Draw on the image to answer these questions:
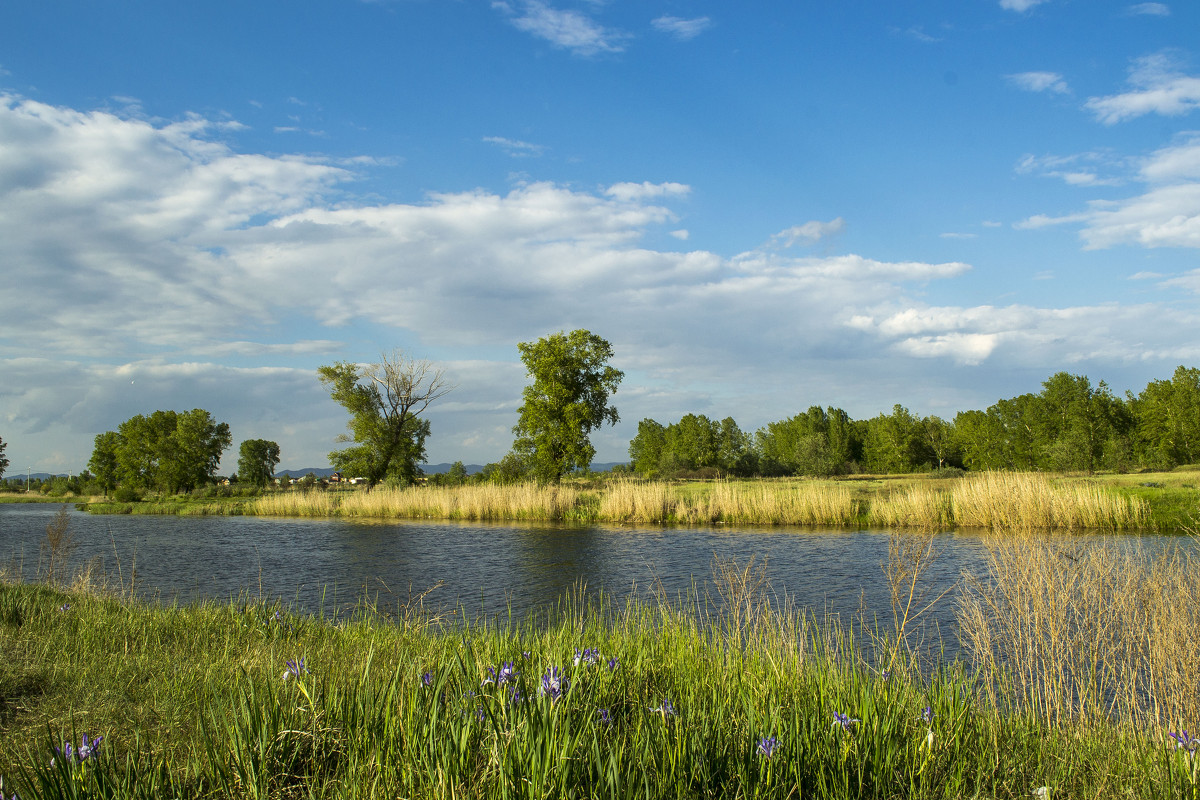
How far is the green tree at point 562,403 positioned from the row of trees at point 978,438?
2713 centimetres

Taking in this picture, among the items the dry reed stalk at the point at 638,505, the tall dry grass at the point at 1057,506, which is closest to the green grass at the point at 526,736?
the tall dry grass at the point at 1057,506

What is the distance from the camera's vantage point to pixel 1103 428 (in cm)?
5319

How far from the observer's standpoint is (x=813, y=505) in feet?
71.8

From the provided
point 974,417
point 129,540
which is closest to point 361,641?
point 129,540

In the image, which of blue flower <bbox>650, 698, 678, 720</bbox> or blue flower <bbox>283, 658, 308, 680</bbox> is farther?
blue flower <bbox>283, 658, 308, 680</bbox>

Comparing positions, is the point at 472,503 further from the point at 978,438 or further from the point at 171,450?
the point at 978,438

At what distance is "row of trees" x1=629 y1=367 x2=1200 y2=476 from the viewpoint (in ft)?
163

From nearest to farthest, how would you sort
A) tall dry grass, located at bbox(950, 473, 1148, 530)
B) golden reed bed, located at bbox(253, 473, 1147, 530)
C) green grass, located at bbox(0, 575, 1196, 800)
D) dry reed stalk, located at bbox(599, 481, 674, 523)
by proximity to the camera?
green grass, located at bbox(0, 575, 1196, 800) < tall dry grass, located at bbox(950, 473, 1148, 530) < golden reed bed, located at bbox(253, 473, 1147, 530) < dry reed stalk, located at bbox(599, 481, 674, 523)

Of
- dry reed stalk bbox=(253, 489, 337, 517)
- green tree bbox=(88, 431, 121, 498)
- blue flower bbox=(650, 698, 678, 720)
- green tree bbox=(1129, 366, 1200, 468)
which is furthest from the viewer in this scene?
green tree bbox=(88, 431, 121, 498)

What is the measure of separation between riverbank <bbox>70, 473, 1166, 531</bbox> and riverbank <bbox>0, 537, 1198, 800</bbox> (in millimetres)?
9866

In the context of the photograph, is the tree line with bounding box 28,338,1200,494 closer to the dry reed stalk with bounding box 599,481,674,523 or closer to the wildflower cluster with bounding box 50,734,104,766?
the dry reed stalk with bounding box 599,481,674,523

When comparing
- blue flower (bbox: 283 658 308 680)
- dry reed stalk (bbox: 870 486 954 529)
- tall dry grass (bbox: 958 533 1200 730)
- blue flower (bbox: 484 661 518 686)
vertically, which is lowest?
dry reed stalk (bbox: 870 486 954 529)

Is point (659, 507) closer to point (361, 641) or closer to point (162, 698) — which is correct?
point (361, 641)

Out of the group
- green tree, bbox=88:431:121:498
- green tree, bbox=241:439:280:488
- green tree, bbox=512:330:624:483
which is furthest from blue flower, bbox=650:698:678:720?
green tree, bbox=241:439:280:488
